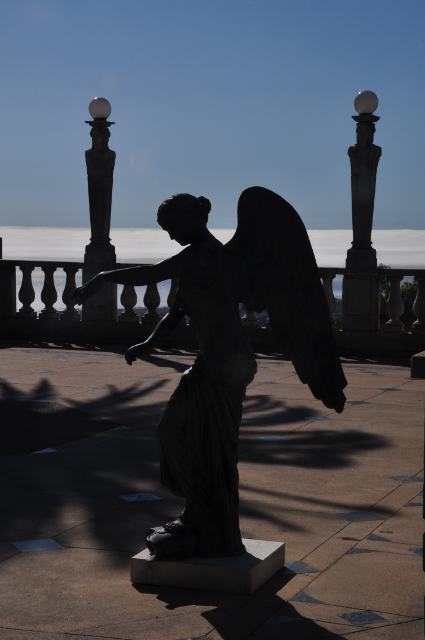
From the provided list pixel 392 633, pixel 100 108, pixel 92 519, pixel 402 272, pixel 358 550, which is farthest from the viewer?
pixel 100 108

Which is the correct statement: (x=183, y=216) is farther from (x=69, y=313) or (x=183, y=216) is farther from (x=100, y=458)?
(x=69, y=313)

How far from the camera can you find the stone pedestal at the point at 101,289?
15781mm

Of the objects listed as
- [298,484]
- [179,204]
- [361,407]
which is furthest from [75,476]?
[361,407]

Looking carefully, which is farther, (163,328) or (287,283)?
(163,328)

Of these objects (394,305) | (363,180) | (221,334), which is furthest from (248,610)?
(363,180)

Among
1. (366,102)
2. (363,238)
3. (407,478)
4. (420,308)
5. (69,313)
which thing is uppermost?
(366,102)

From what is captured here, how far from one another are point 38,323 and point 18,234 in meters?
3.12

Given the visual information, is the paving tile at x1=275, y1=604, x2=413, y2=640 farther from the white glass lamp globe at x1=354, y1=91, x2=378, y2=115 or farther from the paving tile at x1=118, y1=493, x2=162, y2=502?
the white glass lamp globe at x1=354, y1=91, x2=378, y2=115

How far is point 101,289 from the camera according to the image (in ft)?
52.0

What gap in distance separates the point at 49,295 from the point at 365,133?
5798 millimetres

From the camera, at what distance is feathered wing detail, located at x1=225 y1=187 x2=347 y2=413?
464 centimetres

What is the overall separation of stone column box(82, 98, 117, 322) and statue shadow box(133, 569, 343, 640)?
37.3ft

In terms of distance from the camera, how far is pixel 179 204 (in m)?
4.56

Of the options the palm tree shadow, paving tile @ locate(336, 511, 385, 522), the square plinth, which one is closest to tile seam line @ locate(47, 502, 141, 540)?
the palm tree shadow
